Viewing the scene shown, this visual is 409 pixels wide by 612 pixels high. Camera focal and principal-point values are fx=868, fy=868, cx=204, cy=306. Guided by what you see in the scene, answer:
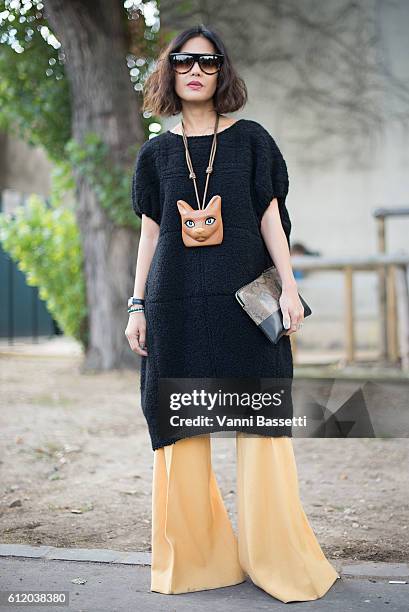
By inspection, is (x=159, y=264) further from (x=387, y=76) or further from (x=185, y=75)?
(x=387, y=76)

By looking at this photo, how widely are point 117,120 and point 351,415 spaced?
3953 mm

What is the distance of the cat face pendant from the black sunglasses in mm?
433

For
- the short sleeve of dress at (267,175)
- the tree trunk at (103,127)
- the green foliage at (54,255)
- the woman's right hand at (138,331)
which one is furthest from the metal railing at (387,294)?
the woman's right hand at (138,331)

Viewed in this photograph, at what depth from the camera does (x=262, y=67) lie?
11039 mm

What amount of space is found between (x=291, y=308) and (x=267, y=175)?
43 cm

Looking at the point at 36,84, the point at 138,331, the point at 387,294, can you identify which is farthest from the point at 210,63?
the point at 36,84

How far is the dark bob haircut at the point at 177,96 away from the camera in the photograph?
2830 mm

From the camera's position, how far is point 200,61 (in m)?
2.79

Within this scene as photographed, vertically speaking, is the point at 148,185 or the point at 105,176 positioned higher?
the point at 105,176

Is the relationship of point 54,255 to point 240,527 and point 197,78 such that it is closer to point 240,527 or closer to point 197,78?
point 197,78

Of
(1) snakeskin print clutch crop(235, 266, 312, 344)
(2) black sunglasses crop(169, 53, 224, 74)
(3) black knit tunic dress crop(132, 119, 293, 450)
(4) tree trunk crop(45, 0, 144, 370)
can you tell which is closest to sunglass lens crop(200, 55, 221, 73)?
(2) black sunglasses crop(169, 53, 224, 74)

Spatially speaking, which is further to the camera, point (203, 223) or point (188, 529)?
point (188, 529)

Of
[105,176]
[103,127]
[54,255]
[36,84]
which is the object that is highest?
[36,84]

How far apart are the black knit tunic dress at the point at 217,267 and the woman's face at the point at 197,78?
13 centimetres
